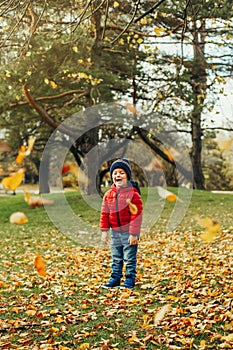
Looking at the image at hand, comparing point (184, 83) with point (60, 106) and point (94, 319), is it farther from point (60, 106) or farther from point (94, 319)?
point (94, 319)

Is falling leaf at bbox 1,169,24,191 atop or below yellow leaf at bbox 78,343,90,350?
atop

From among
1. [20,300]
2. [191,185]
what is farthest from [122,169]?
[191,185]

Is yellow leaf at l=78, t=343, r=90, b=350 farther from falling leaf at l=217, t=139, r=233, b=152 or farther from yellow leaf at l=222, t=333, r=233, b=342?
falling leaf at l=217, t=139, r=233, b=152

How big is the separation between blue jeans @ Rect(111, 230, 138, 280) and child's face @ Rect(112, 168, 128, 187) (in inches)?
20.1

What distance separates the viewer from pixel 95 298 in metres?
4.70

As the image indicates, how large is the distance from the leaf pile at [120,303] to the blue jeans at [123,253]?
223mm

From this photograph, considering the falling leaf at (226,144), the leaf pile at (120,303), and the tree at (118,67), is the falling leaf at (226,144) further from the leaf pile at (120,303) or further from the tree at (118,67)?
the leaf pile at (120,303)

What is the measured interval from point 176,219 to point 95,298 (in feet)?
27.2

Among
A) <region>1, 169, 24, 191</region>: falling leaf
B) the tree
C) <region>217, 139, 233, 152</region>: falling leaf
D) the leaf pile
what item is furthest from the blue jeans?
Result: <region>217, 139, 233, 152</region>: falling leaf

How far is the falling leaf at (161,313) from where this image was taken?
3.82 m

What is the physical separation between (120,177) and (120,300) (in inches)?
47.1

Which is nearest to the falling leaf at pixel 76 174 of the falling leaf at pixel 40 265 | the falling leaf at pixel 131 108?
the falling leaf at pixel 131 108

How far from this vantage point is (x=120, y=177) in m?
4.78

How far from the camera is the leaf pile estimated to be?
11.4 ft
